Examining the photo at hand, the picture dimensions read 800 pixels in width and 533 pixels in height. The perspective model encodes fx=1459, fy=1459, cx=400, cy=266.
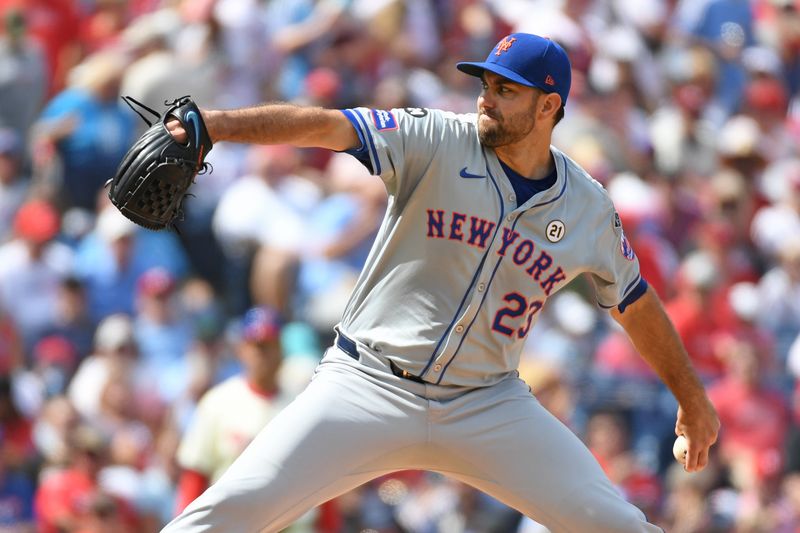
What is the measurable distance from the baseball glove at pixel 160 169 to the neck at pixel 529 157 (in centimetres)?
120

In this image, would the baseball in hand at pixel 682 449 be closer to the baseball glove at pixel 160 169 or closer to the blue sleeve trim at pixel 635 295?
the blue sleeve trim at pixel 635 295

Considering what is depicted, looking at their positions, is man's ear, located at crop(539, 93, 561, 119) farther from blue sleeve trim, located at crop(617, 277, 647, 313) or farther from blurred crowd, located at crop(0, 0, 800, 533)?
blurred crowd, located at crop(0, 0, 800, 533)

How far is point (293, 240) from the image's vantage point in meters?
9.79

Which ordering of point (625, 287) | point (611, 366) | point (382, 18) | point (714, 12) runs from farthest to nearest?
point (714, 12), point (382, 18), point (611, 366), point (625, 287)

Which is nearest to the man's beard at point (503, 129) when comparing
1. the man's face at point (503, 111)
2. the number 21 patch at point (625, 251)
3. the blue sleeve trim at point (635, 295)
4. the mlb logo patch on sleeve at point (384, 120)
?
the man's face at point (503, 111)

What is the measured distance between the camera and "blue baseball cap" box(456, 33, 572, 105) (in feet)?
16.7

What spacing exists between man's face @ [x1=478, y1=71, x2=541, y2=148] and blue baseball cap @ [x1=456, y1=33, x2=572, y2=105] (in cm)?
6

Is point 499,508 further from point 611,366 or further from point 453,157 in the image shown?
point 453,157

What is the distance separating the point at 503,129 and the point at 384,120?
1.50ft

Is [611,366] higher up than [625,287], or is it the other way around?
[625,287]

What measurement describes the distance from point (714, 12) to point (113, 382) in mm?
6993

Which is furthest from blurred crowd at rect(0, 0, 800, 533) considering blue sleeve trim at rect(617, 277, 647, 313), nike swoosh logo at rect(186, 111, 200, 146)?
nike swoosh logo at rect(186, 111, 200, 146)

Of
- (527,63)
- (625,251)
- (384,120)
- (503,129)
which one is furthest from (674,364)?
(384,120)

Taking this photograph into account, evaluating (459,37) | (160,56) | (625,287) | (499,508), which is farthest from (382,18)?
(625,287)
